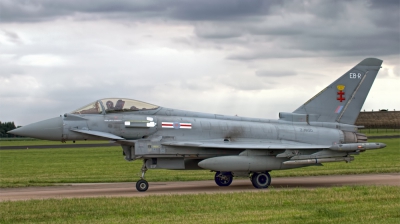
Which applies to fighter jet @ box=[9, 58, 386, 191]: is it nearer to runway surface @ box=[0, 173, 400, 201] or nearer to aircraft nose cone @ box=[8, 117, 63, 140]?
aircraft nose cone @ box=[8, 117, 63, 140]

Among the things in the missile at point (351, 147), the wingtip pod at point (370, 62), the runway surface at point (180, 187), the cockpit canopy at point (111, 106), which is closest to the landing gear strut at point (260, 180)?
the runway surface at point (180, 187)

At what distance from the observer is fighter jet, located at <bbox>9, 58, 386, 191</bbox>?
18188 mm

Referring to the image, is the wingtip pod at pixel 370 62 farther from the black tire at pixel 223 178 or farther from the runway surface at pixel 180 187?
the black tire at pixel 223 178

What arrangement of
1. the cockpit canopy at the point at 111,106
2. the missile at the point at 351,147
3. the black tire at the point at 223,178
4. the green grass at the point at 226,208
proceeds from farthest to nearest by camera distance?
the black tire at the point at 223,178 → the missile at the point at 351,147 → the cockpit canopy at the point at 111,106 → the green grass at the point at 226,208

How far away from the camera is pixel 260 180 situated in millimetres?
19281

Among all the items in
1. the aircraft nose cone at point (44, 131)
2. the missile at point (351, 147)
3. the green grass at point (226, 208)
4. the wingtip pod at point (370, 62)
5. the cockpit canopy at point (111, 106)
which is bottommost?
the green grass at point (226, 208)

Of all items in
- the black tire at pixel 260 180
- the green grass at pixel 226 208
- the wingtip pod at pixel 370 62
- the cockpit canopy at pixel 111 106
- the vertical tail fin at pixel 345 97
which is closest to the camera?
the green grass at pixel 226 208

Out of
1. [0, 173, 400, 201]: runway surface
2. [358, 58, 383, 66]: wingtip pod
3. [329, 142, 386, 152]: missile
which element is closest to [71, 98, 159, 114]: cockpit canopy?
[0, 173, 400, 201]: runway surface

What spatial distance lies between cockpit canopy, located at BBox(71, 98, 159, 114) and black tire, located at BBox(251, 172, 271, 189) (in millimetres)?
4067

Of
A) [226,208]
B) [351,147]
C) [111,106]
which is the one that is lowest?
[226,208]

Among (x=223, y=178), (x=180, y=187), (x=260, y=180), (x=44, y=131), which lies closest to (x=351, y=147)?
(x=260, y=180)

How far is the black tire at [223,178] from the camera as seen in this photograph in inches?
787

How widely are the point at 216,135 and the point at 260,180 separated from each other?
2029 mm

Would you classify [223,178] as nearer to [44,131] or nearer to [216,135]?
[216,135]
